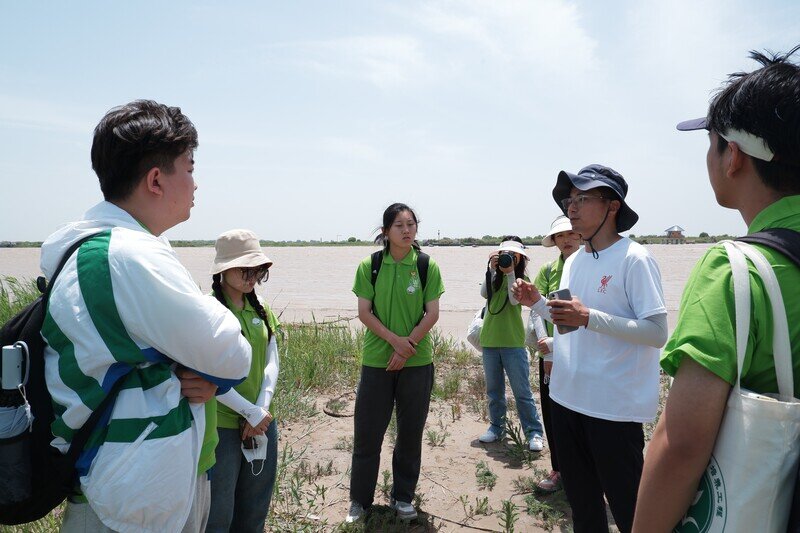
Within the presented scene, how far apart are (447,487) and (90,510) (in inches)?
118

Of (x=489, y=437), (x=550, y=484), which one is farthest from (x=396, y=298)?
(x=489, y=437)

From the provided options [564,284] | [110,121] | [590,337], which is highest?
[110,121]

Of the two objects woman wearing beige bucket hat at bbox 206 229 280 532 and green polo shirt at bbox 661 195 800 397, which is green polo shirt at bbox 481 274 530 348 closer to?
woman wearing beige bucket hat at bbox 206 229 280 532

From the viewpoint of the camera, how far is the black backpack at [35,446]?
145cm

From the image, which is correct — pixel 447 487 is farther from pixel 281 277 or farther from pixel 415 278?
pixel 281 277

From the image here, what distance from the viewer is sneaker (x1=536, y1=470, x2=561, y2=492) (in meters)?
3.88

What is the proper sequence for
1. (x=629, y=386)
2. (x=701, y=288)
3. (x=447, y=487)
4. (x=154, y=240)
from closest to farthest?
(x=701, y=288) → (x=154, y=240) → (x=629, y=386) → (x=447, y=487)

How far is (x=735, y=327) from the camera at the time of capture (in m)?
1.17

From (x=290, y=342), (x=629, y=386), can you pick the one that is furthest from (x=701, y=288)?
(x=290, y=342)

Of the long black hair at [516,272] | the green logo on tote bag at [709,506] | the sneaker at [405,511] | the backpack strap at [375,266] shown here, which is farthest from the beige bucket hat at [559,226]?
the green logo on tote bag at [709,506]

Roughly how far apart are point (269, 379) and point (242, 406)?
313mm

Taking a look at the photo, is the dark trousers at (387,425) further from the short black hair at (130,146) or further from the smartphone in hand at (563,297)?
the short black hair at (130,146)

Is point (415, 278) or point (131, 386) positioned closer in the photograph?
point (131, 386)

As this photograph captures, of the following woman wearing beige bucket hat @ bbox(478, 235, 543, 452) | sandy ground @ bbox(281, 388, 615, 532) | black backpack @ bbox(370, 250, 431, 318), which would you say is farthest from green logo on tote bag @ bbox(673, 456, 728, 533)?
woman wearing beige bucket hat @ bbox(478, 235, 543, 452)
